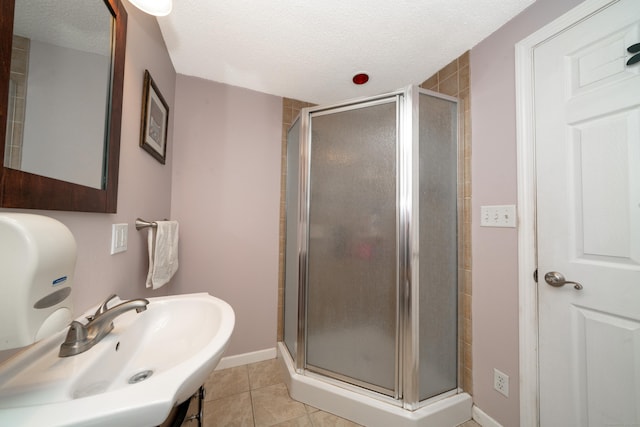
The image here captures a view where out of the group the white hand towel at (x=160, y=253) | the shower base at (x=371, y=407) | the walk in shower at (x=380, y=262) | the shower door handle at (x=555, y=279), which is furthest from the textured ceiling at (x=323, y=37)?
the shower base at (x=371, y=407)

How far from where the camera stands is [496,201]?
4.02 feet

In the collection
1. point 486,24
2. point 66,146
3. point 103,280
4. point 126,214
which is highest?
point 486,24

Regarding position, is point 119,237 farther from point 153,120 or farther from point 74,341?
point 153,120

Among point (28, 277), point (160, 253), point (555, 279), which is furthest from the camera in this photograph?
point (160, 253)

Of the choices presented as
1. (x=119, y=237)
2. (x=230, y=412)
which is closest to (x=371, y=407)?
(x=230, y=412)

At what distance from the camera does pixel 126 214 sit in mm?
1000

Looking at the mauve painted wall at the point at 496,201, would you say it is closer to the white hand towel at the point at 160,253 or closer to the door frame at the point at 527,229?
the door frame at the point at 527,229

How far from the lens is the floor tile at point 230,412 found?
126 centimetres

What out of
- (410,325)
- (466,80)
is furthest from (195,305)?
(466,80)

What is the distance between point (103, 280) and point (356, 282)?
3.83ft

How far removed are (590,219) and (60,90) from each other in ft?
6.09

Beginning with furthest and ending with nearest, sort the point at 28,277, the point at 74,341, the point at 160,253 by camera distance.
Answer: the point at 160,253
the point at 74,341
the point at 28,277

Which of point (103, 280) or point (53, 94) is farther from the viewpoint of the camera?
point (103, 280)

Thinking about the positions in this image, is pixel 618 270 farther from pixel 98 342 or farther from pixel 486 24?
pixel 98 342
